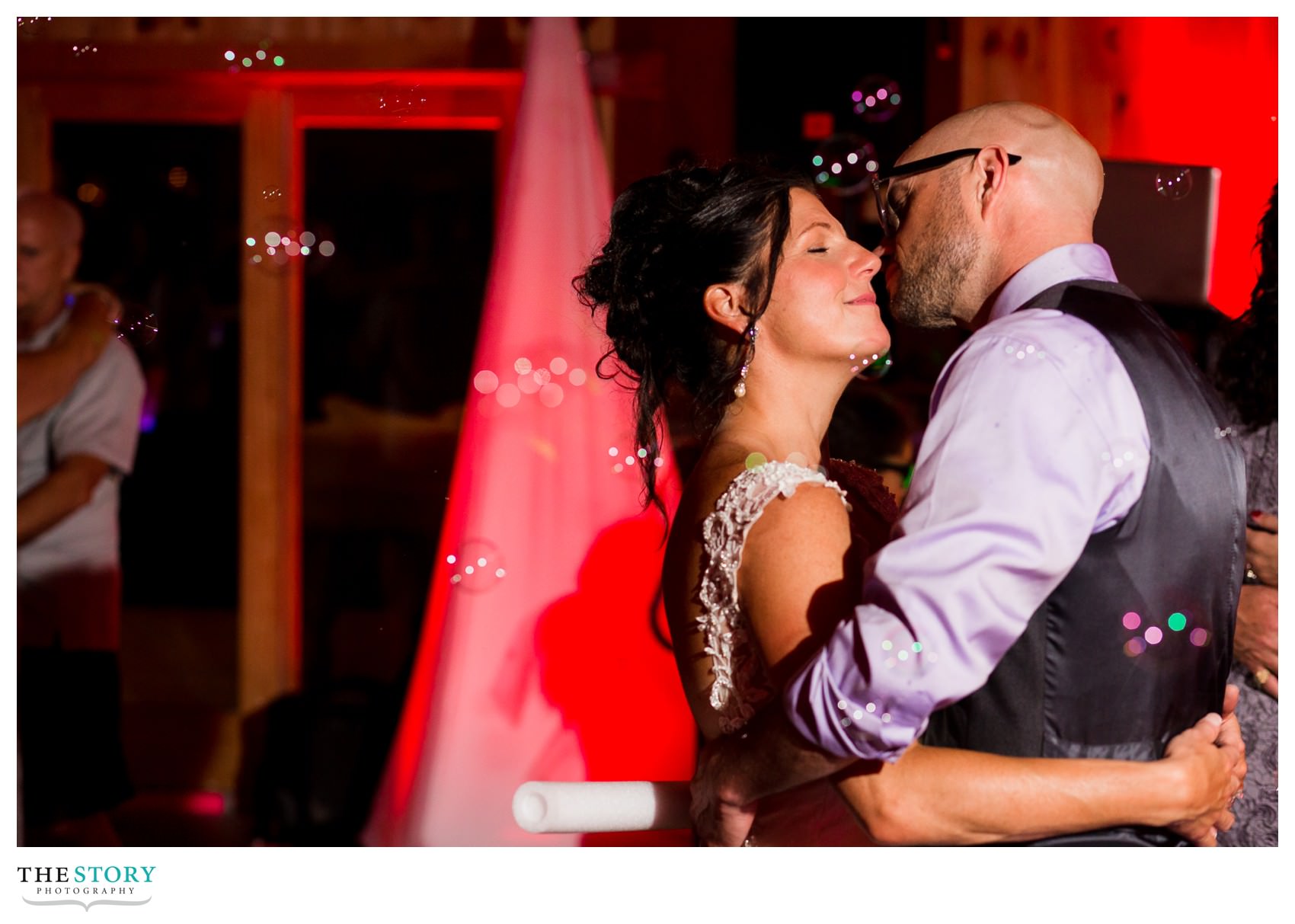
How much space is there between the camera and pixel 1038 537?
1182 mm

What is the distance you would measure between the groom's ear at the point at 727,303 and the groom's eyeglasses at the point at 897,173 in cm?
23

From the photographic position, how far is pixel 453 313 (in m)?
2.95

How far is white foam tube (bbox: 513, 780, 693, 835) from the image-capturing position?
4.82 feet

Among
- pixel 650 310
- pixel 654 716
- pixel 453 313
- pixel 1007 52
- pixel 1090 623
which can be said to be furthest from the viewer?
pixel 453 313

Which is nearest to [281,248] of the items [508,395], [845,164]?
[508,395]

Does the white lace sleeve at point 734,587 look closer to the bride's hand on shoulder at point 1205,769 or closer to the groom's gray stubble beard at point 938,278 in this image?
the groom's gray stubble beard at point 938,278

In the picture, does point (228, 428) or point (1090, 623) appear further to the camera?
point (228, 428)

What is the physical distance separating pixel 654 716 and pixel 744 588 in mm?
1484

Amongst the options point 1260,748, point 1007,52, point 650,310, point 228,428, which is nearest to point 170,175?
point 228,428

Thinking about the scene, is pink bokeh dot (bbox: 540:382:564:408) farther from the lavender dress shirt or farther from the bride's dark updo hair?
the lavender dress shirt

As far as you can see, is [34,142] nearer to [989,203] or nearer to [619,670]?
[619,670]

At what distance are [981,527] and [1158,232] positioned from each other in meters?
1.40

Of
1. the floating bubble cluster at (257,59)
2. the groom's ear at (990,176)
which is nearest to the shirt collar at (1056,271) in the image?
the groom's ear at (990,176)
